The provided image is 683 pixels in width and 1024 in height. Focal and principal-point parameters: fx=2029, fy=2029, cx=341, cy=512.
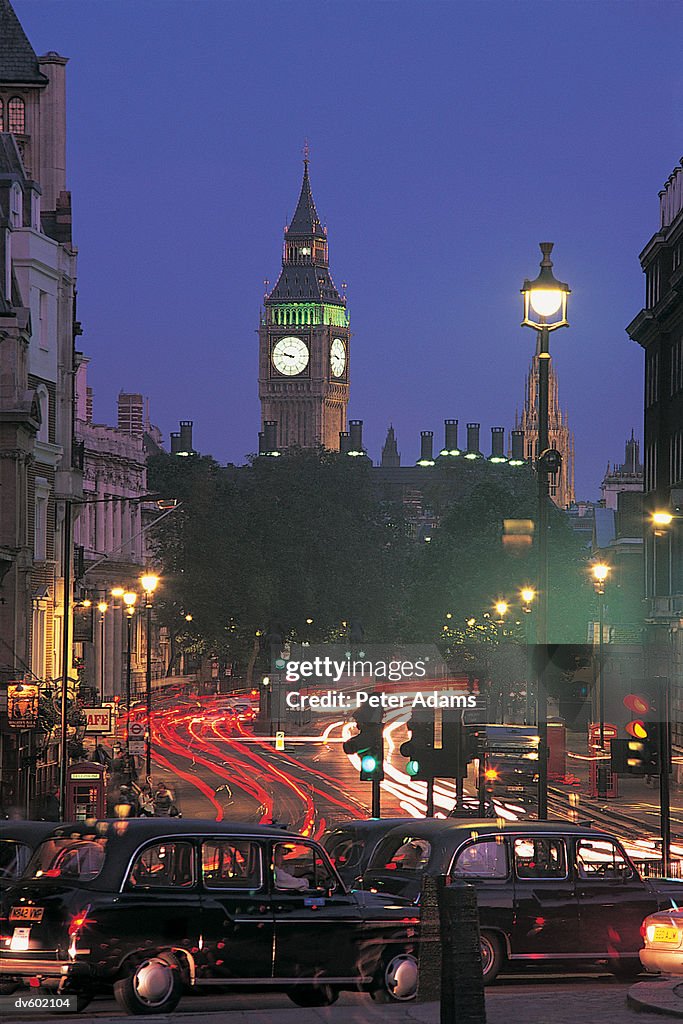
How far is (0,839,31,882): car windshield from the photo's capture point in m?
23.0

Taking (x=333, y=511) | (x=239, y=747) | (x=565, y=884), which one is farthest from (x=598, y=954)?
(x=333, y=511)

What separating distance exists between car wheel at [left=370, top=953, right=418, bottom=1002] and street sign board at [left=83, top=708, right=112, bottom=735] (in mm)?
45322

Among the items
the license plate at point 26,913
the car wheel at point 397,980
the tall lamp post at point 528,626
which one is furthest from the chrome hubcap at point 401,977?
the tall lamp post at point 528,626

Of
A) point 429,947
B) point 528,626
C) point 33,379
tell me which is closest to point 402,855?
point 429,947

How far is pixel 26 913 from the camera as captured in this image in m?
17.8

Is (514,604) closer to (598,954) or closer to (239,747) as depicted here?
(239,747)

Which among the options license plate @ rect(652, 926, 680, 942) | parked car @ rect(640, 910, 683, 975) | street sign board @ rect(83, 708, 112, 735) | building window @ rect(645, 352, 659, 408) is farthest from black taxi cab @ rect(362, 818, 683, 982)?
building window @ rect(645, 352, 659, 408)

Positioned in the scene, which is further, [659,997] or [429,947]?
[429,947]

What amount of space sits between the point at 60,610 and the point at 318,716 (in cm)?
5948

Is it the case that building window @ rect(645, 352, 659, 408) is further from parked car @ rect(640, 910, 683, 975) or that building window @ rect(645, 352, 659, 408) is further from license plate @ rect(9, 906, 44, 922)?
license plate @ rect(9, 906, 44, 922)

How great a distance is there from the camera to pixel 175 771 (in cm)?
7256

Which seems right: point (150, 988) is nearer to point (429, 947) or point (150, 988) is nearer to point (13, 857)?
point (429, 947)

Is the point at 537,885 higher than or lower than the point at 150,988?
higher

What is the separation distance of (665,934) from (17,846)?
7.60m
